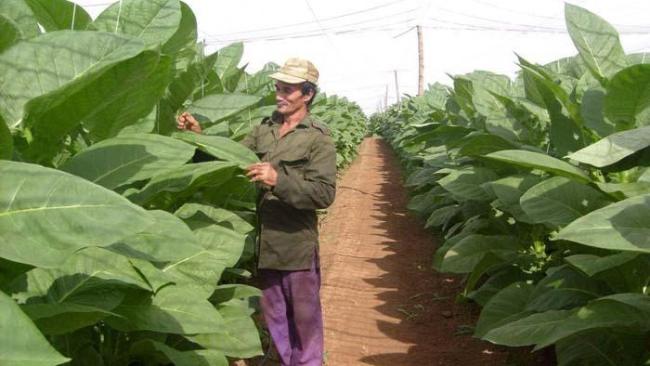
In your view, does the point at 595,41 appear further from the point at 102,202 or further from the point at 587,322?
the point at 102,202

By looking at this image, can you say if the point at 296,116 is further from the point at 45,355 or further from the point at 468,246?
the point at 45,355

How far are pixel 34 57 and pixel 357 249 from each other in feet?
20.2

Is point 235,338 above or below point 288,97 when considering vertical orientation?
below

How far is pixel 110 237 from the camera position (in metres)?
1.01

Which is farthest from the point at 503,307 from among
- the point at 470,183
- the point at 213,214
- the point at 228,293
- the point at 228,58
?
the point at 228,58

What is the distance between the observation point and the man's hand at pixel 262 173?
260 cm

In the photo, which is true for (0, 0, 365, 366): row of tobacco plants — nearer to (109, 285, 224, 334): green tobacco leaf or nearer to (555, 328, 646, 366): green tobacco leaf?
(109, 285, 224, 334): green tobacco leaf

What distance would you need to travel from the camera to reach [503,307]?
310 cm

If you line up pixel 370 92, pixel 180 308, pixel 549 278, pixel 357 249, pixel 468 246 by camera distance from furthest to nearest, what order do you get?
1. pixel 370 92
2. pixel 357 249
3. pixel 468 246
4. pixel 549 278
5. pixel 180 308

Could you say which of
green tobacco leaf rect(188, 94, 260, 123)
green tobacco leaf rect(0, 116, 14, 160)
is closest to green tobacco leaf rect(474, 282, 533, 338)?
green tobacco leaf rect(188, 94, 260, 123)

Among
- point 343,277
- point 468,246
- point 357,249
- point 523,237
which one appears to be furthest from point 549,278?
point 357,249

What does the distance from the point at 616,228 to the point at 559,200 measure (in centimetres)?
97

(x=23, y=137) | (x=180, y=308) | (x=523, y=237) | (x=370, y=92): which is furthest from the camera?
(x=370, y=92)

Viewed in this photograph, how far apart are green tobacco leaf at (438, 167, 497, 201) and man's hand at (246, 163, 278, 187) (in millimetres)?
1277
